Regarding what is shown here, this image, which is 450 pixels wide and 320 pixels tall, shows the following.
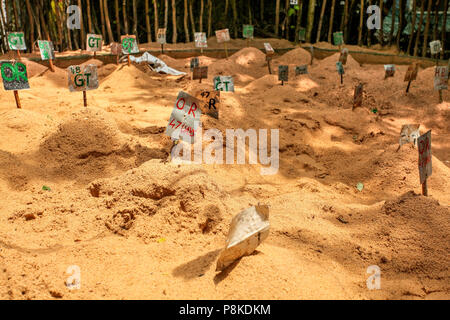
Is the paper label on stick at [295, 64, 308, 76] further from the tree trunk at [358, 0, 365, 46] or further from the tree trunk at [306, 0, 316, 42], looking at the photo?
the tree trunk at [306, 0, 316, 42]

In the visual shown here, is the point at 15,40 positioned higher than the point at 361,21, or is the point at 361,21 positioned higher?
the point at 361,21

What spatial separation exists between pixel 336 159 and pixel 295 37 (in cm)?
686

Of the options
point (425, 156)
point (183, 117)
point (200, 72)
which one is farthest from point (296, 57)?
point (425, 156)

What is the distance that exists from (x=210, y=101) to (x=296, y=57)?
5.86 m

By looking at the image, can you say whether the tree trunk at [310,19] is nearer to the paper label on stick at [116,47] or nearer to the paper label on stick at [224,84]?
the paper label on stick at [116,47]

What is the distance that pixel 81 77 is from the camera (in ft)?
14.1

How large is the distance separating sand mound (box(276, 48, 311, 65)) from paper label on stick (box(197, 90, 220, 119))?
5653 millimetres

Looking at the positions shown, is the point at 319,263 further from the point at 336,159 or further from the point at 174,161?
the point at 336,159

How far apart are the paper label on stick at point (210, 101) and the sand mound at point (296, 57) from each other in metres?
5.65

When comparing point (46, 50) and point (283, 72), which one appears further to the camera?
point (46, 50)

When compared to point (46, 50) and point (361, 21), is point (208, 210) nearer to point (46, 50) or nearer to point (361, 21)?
point (46, 50)

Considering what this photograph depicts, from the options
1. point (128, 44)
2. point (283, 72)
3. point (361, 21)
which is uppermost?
point (361, 21)

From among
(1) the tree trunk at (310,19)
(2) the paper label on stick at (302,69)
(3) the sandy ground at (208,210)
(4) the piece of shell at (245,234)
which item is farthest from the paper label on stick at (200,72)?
(1) the tree trunk at (310,19)

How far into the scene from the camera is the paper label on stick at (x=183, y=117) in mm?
3191
